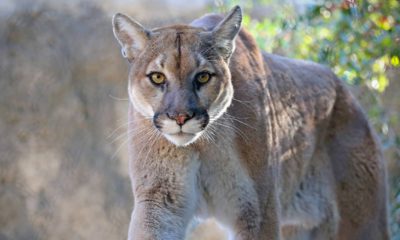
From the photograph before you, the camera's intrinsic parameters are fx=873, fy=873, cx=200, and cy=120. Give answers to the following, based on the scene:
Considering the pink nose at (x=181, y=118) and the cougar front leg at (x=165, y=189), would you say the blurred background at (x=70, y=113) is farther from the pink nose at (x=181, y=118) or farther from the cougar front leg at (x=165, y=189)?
the pink nose at (x=181, y=118)

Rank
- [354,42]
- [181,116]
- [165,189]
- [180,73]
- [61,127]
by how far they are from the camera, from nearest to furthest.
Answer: [181,116] < [180,73] < [165,189] < [354,42] < [61,127]

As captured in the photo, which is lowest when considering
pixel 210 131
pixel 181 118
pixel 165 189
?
pixel 165 189

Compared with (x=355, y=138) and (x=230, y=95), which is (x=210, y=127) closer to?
(x=230, y=95)

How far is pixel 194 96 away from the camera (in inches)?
173

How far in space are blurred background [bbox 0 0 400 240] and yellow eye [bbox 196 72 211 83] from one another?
9.76 ft

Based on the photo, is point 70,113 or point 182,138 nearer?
point 182,138

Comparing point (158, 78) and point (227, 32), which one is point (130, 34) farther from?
point (227, 32)

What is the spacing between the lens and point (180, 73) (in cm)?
442

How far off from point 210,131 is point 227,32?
0.54 metres

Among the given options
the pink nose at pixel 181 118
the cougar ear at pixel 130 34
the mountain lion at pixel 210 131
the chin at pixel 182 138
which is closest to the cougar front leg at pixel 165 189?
the mountain lion at pixel 210 131

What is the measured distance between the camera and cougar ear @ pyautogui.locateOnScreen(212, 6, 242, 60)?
185 inches

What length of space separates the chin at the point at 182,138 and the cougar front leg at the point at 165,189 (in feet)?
0.55

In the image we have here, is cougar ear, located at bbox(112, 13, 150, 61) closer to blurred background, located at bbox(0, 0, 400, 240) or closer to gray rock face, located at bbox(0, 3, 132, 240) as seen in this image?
blurred background, located at bbox(0, 0, 400, 240)

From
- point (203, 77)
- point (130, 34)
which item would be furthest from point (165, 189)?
point (130, 34)
